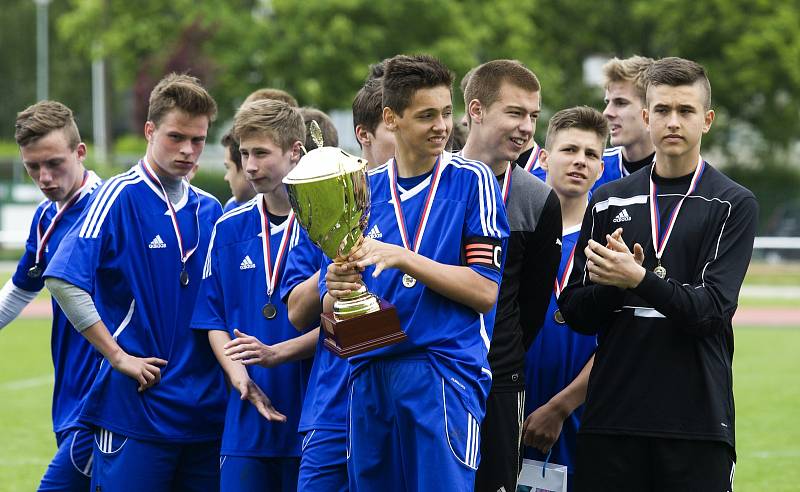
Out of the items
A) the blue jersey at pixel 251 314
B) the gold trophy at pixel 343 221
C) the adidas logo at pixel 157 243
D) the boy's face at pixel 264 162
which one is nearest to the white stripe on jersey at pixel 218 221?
the blue jersey at pixel 251 314

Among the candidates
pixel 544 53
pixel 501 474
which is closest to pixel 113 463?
pixel 501 474

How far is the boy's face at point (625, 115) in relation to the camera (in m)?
6.30

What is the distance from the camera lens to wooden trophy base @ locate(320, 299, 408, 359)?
408 centimetres

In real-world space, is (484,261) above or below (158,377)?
above

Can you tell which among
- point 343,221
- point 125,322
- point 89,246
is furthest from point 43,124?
point 343,221

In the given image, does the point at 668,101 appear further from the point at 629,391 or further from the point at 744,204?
the point at 629,391

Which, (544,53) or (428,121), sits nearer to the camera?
(428,121)

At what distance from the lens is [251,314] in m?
5.29

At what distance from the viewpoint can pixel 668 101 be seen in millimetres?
4707

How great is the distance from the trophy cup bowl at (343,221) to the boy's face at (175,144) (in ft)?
5.16

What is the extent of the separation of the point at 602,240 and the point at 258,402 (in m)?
1.66

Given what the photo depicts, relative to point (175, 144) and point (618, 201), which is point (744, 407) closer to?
point (618, 201)

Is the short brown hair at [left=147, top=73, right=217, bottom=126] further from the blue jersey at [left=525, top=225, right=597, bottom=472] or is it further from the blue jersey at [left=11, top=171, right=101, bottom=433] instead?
Answer: the blue jersey at [left=525, top=225, right=597, bottom=472]

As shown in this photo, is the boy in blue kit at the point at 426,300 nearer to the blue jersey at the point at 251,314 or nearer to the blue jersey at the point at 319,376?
the blue jersey at the point at 319,376
